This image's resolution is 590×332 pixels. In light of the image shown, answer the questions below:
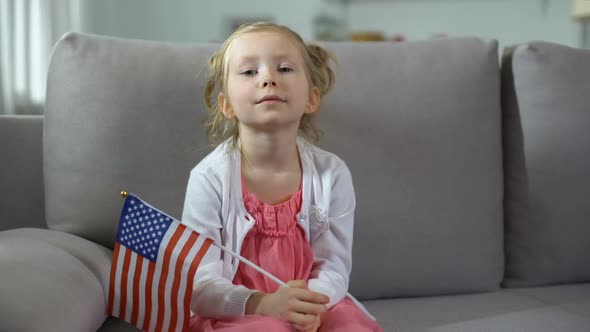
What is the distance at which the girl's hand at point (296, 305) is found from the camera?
1.14 metres

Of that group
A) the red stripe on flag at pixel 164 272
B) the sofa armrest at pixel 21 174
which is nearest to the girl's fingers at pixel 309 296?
the red stripe on flag at pixel 164 272

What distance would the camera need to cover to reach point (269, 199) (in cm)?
131

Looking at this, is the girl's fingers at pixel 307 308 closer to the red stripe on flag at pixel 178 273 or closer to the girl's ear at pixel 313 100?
the red stripe on flag at pixel 178 273

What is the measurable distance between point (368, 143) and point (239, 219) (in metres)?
0.44

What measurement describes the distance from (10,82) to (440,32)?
→ 93.9 inches

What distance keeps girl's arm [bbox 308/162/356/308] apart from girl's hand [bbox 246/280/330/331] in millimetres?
133

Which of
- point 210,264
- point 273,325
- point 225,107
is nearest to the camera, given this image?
point 273,325

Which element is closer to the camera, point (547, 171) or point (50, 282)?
point (50, 282)

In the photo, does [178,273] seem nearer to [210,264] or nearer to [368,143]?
[210,264]

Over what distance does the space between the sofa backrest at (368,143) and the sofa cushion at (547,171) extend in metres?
0.06

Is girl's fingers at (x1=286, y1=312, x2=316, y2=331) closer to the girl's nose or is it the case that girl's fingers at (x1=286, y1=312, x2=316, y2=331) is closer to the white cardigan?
the white cardigan

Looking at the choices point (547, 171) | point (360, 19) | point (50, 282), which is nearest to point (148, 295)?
point (50, 282)

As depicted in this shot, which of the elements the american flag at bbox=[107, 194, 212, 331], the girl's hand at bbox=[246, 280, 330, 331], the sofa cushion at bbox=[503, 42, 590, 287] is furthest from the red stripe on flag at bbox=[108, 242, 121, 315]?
the sofa cushion at bbox=[503, 42, 590, 287]

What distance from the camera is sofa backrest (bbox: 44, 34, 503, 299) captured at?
5.03 feet
